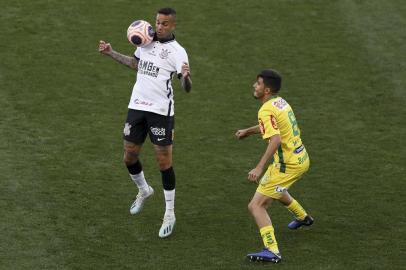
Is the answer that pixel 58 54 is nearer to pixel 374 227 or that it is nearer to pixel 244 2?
pixel 244 2

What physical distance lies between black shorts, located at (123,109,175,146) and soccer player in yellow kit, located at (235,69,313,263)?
1.13 metres

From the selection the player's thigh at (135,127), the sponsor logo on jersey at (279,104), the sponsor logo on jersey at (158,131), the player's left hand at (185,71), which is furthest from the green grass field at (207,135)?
the player's left hand at (185,71)

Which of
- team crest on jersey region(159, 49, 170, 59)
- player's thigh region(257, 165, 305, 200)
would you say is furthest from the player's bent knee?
player's thigh region(257, 165, 305, 200)

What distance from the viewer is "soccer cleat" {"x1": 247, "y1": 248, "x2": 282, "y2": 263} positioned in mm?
12023

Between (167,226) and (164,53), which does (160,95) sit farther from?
(167,226)

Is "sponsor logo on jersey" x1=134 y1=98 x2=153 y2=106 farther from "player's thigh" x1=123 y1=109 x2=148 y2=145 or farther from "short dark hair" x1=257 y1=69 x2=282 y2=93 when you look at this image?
"short dark hair" x1=257 y1=69 x2=282 y2=93

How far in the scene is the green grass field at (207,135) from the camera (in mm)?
12594

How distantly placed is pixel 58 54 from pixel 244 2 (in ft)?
15.0

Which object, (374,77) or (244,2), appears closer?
(374,77)

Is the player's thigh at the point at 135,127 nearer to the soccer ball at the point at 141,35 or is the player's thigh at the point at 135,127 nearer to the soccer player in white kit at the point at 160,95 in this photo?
the soccer player in white kit at the point at 160,95

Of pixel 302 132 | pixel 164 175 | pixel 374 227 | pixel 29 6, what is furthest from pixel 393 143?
pixel 29 6

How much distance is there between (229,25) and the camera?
20.6 metres

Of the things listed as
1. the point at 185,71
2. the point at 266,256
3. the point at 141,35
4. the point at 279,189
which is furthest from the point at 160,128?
the point at 266,256

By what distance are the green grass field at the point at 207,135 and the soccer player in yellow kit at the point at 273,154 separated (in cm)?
37
